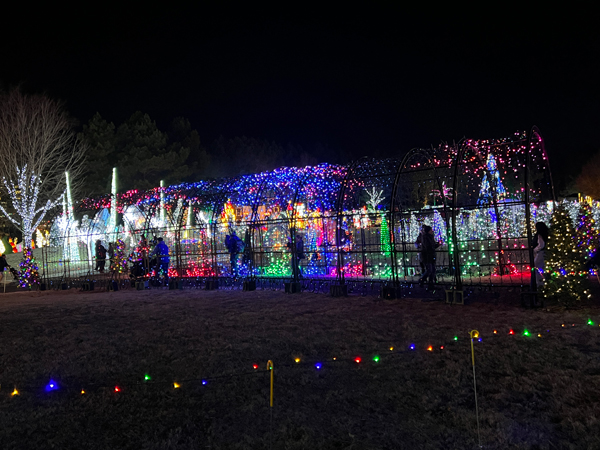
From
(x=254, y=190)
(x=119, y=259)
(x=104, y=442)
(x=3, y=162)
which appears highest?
(x=3, y=162)

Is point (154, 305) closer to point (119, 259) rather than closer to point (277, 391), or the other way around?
point (119, 259)

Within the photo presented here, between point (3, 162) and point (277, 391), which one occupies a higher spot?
point (3, 162)

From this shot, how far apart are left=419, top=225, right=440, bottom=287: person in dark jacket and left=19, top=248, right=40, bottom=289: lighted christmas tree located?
47.7 ft

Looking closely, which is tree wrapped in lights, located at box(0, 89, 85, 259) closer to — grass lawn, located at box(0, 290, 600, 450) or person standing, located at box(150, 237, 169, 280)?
person standing, located at box(150, 237, 169, 280)

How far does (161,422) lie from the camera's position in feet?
13.0

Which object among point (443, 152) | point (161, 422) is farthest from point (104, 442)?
point (443, 152)

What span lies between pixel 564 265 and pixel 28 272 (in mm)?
18126

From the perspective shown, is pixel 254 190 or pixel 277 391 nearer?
pixel 277 391

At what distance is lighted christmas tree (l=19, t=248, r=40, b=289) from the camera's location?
18.2 metres

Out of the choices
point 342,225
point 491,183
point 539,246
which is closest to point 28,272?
point 342,225

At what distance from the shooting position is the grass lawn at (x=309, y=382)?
363 centimetres

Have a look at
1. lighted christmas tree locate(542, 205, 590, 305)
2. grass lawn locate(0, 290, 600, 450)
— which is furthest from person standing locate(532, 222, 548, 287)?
grass lawn locate(0, 290, 600, 450)

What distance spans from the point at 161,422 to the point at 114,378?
1.69 m

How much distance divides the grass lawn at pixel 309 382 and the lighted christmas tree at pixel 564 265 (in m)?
0.35
